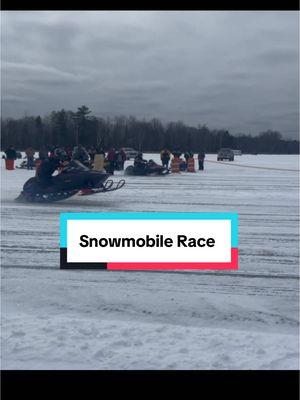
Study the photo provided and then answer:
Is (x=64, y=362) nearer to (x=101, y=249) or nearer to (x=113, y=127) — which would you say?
(x=101, y=249)

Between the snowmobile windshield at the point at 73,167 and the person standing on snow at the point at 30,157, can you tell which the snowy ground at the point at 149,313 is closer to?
the snowmobile windshield at the point at 73,167

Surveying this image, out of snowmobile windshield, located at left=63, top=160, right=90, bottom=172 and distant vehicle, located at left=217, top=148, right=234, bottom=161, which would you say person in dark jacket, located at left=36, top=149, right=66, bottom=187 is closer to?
snowmobile windshield, located at left=63, top=160, right=90, bottom=172

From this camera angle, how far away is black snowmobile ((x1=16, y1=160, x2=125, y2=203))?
42.8ft

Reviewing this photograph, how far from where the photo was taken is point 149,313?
4.84 metres

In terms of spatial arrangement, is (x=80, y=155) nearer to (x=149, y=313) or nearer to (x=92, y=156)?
(x=92, y=156)

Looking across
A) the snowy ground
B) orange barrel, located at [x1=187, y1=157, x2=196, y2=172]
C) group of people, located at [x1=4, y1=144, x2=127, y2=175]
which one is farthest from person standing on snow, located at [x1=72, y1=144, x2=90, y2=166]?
orange barrel, located at [x1=187, y1=157, x2=196, y2=172]

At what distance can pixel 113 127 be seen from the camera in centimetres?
8206

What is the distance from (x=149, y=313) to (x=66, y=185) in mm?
8699

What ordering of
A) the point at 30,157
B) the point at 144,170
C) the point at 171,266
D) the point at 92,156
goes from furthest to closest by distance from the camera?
1. the point at 30,157
2. the point at 92,156
3. the point at 144,170
4. the point at 171,266

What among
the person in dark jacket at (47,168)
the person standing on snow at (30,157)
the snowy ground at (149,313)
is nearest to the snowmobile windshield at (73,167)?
the person in dark jacket at (47,168)

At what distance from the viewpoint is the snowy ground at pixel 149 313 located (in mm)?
3842

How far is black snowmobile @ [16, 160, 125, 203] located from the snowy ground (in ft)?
15.1

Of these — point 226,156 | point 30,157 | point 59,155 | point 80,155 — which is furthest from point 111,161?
point 226,156

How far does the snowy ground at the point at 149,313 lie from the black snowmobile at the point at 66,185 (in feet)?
15.1
